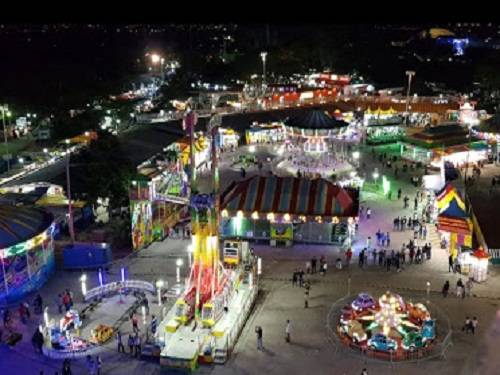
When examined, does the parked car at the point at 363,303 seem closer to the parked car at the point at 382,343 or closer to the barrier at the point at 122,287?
the parked car at the point at 382,343

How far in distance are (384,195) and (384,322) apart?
16.5 meters

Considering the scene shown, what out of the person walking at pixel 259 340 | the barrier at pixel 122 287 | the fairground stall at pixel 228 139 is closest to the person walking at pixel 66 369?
the barrier at pixel 122 287

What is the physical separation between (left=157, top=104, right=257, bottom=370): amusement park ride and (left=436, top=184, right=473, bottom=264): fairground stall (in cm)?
916

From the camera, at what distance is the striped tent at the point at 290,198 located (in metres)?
29.3

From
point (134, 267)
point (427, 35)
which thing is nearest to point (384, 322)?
point (134, 267)

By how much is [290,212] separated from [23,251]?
11.2 meters

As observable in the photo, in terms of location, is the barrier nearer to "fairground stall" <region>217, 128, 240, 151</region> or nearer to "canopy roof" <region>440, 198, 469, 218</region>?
"canopy roof" <region>440, 198, 469, 218</region>

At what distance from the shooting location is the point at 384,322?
2052 cm

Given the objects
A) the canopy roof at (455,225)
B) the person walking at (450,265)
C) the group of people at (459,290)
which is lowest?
the group of people at (459,290)

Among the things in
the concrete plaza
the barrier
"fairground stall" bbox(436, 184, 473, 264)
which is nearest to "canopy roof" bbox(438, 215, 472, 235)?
"fairground stall" bbox(436, 184, 473, 264)

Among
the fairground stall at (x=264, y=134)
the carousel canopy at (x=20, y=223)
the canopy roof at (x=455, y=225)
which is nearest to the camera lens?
the carousel canopy at (x=20, y=223)

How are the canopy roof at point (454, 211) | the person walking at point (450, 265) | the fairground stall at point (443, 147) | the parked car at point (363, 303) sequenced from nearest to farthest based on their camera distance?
the parked car at point (363, 303)
the person walking at point (450, 265)
the canopy roof at point (454, 211)
the fairground stall at point (443, 147)

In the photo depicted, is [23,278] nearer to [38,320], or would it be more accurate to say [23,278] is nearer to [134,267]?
[38,320]

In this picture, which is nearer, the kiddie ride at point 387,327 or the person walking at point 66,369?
the person walking at point 66,369
